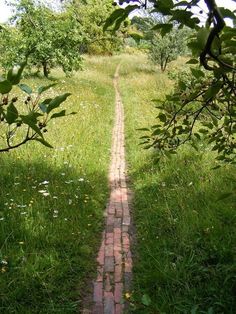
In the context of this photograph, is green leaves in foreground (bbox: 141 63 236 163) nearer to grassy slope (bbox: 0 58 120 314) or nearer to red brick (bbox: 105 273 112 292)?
red brick (bbox: 105 273 112 292)

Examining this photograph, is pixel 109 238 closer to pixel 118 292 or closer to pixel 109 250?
pixel 109 250

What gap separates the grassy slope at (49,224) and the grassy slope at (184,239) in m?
0.67

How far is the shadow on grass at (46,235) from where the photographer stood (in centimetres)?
374

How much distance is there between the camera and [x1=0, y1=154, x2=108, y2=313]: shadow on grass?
12.3ft

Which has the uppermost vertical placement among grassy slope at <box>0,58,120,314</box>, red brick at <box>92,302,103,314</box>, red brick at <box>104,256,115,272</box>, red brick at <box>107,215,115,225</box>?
grassy slope at <box>0,58,120,314</box>

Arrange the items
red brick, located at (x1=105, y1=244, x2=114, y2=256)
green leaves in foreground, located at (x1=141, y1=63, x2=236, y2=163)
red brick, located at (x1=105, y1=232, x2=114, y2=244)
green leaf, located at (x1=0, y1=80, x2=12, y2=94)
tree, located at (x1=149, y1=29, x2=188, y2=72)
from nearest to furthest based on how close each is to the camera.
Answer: green leaf, located at (x1=0, y1=80, x2=12, y2=94) < green leaves in foreground, located at (x1=141, y1=63, x2=236, y2=163) < red brick, located at (x1=105, y1=244, x2=114, y2=256) < red brick, located at (x1=105, y1=232, x2=114, y2=244) < tree, located at (x1=149, y1=29, x2=188, y2=72)

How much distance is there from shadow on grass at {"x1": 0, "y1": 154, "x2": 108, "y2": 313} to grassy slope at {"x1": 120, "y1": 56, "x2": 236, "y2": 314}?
0.66 metres

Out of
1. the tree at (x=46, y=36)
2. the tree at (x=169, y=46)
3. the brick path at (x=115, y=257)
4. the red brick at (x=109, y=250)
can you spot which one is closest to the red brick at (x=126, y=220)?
the brick path at (x=115, y=257)

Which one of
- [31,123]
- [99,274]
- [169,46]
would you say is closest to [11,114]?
[31,123]

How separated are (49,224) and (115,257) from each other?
93 cm

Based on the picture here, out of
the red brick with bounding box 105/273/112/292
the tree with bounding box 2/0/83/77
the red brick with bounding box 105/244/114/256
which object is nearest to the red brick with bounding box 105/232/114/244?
the red brick with bounding box 105/244/114/256

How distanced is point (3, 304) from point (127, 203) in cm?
320

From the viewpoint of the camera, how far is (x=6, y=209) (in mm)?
5055

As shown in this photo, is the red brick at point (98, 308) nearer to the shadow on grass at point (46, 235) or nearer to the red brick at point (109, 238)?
the shadow on grass at point (46, 235)
